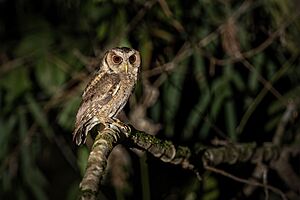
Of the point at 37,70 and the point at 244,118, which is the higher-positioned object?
the point at 37,70

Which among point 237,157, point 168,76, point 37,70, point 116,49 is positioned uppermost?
point 37,70

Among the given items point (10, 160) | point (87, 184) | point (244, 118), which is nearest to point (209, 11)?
point (244, 118)

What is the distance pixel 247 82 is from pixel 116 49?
92 centimetres

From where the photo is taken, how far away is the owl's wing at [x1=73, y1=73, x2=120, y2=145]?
2539 mm

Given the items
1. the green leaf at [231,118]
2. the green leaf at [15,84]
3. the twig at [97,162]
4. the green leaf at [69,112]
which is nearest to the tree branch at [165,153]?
the twig at [97,162]

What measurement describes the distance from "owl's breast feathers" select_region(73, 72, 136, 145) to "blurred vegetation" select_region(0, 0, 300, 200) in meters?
0.34

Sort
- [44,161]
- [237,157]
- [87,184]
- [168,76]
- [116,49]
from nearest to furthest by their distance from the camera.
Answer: [87,184] → [116,49] → [237,157] → [168,76] → [44,161]

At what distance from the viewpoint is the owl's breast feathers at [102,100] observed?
255cm

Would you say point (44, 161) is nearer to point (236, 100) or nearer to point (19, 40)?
point (19, 40)

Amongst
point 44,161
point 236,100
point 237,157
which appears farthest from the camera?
point 44,161

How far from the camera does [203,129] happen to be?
306 centimetres

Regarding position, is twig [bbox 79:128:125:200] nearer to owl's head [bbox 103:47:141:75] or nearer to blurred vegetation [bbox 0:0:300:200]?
owl's head [bbox 103:47:141:75]

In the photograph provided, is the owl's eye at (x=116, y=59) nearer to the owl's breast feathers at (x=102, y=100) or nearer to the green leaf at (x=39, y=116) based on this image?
the owl's breast feathers at (x=102, y=100)

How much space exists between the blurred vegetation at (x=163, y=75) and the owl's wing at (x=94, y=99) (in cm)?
33
